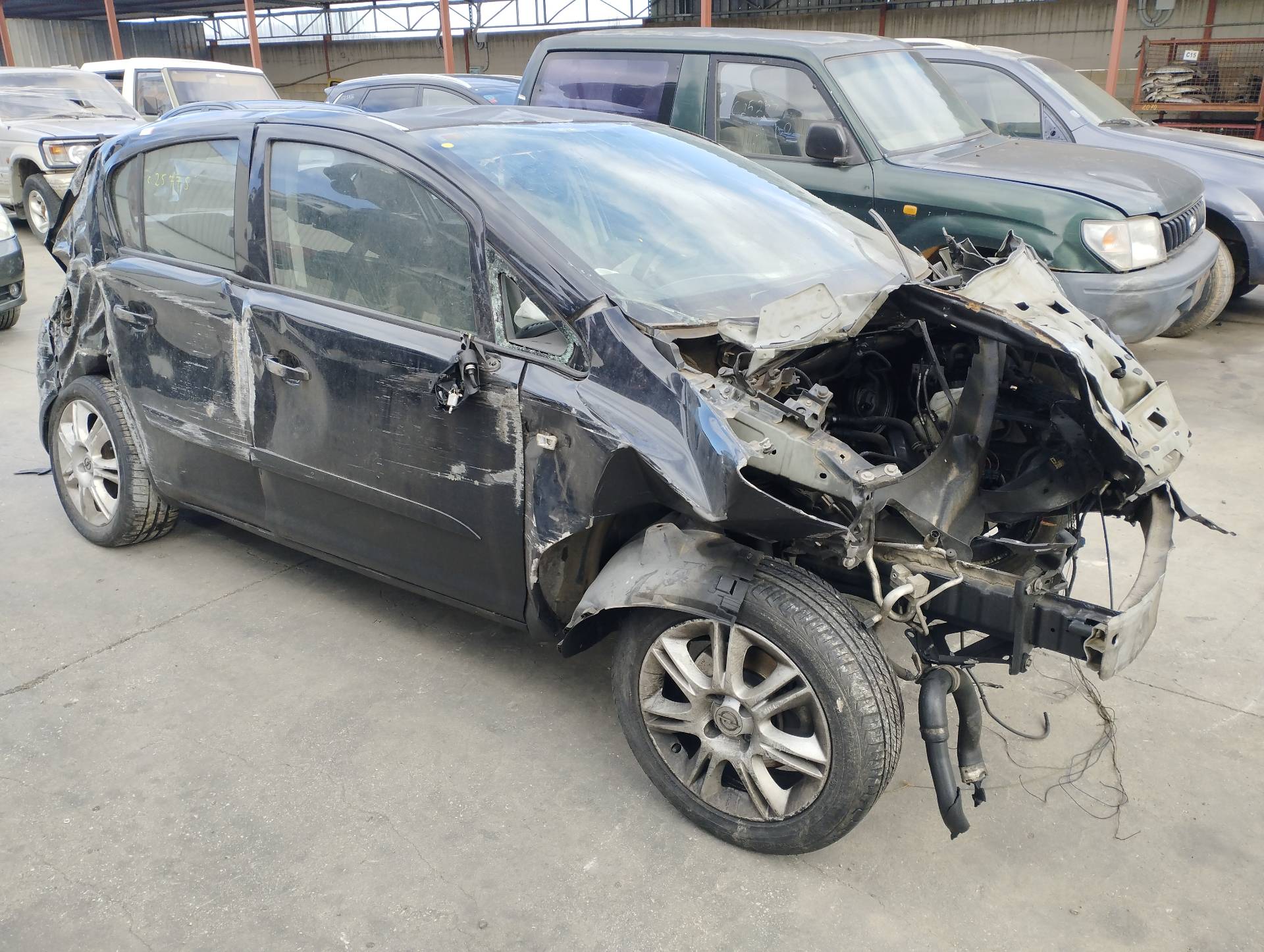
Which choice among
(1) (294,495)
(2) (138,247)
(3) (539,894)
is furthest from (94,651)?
(3) (539,894)

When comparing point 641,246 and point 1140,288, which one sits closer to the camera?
point 641,246

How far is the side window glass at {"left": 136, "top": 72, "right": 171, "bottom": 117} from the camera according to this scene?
13438 mm

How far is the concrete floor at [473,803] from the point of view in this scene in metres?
2.48

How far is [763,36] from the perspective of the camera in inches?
245

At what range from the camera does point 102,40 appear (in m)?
30.0

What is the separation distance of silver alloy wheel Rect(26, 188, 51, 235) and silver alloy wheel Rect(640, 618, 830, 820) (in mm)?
11512

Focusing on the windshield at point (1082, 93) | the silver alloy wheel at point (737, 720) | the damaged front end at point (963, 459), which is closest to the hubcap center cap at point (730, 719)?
the silver alloy wheel at point (737, 720)

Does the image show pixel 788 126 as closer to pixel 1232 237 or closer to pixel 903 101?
pixel 903 101

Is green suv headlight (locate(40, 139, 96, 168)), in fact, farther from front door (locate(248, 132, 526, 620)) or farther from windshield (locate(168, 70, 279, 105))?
front door (locate(248, 132, 526, 620))

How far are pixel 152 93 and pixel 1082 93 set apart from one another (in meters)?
11.3

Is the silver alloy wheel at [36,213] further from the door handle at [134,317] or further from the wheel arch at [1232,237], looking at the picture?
the wheel arch at [1232,237]

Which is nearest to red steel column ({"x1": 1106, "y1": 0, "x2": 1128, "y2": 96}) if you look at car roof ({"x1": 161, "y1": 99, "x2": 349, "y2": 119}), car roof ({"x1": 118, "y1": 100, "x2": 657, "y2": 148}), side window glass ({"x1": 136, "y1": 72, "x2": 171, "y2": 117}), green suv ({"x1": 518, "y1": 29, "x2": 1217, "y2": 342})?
green suv ({"x1": 518, "y1": 29, "x2": 1217, "y2": 342})

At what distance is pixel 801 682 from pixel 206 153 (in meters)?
2.72

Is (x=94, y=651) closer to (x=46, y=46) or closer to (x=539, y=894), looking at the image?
(x=539, y=894)
